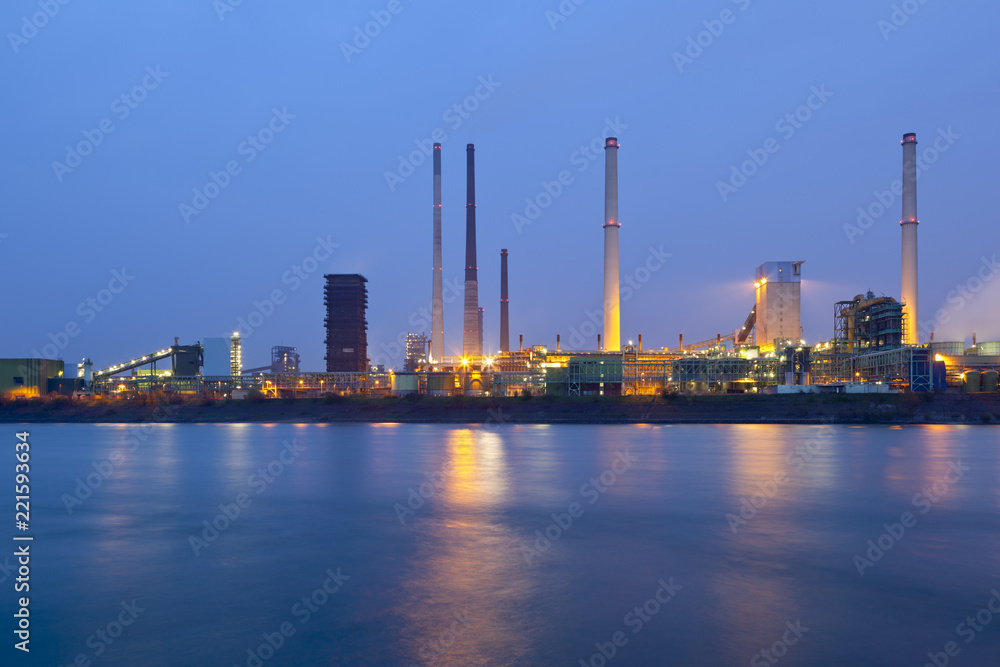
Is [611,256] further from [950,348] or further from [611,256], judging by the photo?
[950,348]

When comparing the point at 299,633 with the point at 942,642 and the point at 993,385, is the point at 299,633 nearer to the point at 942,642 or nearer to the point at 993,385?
the point at 942,642

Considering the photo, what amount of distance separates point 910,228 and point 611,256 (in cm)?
3079

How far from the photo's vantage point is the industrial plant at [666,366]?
60.6 metres

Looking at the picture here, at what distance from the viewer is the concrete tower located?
90.9 meters

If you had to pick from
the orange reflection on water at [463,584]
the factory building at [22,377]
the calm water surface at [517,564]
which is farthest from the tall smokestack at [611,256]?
the factory building at [22,377]

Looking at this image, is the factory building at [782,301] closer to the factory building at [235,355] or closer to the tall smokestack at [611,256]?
the tall smokestack at [611,256]

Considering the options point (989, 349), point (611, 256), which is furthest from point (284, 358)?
point (989, 349)

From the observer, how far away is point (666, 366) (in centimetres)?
6756

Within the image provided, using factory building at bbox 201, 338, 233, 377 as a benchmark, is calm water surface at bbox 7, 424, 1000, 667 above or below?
below

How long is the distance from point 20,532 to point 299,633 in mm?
9702

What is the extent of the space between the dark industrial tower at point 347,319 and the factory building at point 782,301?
54.5 m

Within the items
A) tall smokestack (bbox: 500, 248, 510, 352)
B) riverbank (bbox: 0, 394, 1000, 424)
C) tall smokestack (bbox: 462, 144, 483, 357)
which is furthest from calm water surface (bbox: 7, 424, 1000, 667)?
tall smokestack (bbox: 500, 248, 510, 352)

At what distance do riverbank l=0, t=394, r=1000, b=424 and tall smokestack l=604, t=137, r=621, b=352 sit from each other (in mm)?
16631

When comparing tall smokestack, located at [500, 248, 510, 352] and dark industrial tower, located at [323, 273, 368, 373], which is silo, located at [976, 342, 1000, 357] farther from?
dark industrial tower, located at [323, 273, 368, 373]
